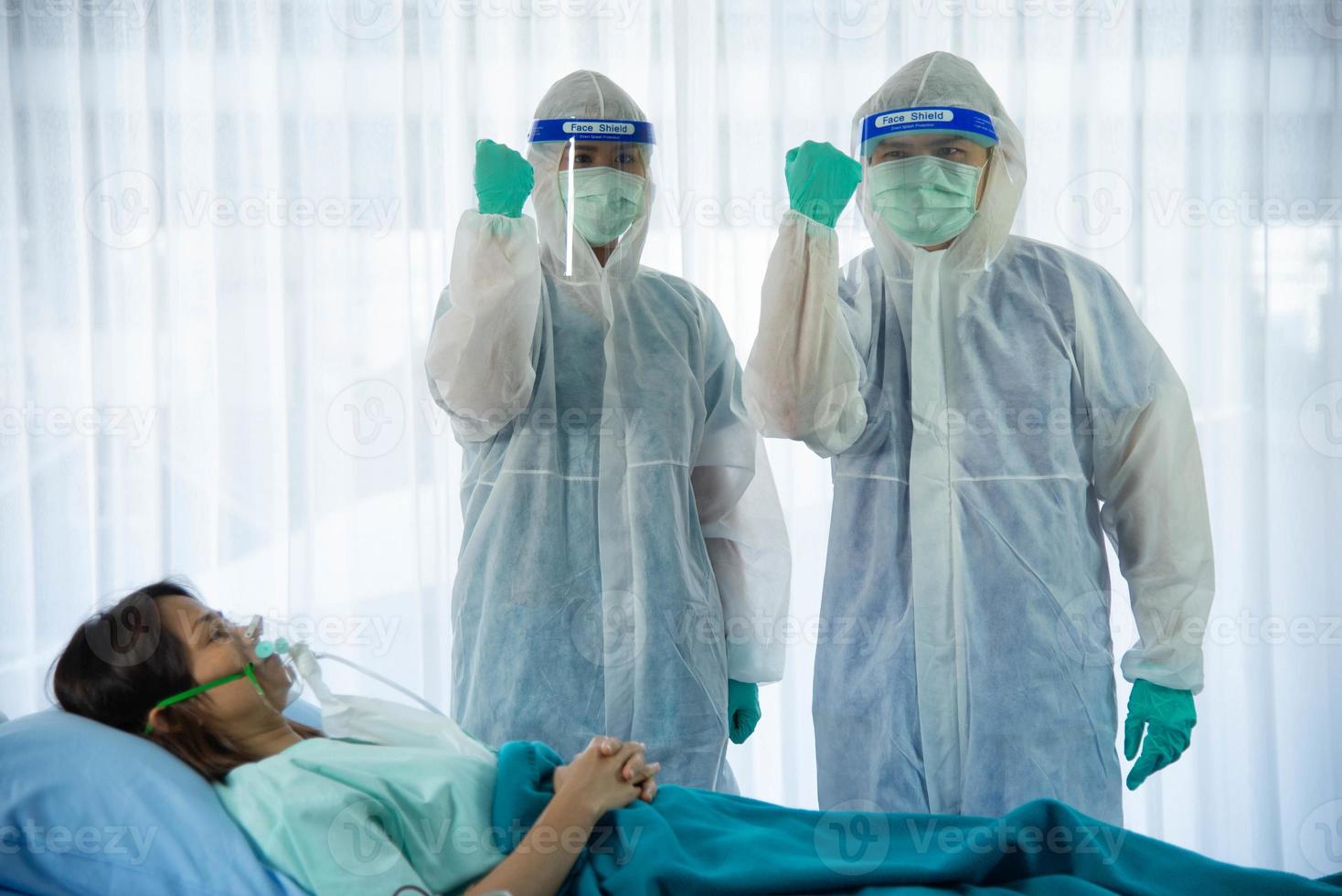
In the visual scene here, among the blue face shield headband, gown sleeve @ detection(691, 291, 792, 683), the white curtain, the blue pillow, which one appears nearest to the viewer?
the blue pillow

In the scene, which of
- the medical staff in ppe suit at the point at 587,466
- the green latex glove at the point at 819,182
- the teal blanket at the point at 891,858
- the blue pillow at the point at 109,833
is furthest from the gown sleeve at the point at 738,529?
the blue pillow at the point at 109,833

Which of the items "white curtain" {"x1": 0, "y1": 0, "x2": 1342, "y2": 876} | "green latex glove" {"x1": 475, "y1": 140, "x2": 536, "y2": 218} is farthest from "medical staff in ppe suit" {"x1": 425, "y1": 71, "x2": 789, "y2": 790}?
"white curtain" {"x1": 0, "y1": 0, "x2": 1342, "y2": 876}

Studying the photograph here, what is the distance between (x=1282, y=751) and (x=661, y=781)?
179 cm

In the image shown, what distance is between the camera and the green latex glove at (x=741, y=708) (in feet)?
5.91

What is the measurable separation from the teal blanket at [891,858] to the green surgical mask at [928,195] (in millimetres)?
855

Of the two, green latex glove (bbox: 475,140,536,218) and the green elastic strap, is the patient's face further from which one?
green latex glove (bbox: 475,140,536,218)

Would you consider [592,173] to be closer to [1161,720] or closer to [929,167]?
[929,167]

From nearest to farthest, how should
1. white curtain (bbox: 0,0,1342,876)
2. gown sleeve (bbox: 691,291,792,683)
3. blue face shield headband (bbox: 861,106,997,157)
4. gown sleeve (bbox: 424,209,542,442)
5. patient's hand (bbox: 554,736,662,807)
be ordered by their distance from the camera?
patient's hand (bbox: 554,736,662,807), gown sleeve (bbox: 424,209,542,442), blue face shield headband (bbox: 861,106,997,157), gown sleeve (bbox: 691,291,792,683), white curtain (bbox: 0,0,1342,876)

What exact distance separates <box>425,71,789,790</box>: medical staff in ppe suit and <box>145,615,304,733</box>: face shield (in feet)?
0.90

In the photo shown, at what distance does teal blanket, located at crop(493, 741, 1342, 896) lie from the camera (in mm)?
1207

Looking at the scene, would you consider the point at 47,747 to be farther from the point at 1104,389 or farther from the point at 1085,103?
the point at 1085,103

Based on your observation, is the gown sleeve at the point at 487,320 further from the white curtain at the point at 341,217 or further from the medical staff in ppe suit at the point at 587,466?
the white curtain at the point at 341,217

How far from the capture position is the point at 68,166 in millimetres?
2496

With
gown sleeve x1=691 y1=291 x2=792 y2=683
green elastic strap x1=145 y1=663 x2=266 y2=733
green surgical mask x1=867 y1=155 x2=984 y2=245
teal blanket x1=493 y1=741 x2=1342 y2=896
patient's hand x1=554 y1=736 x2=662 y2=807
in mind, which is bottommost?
teal blanket x1=493 y1=741 x2=1342 y2=896
